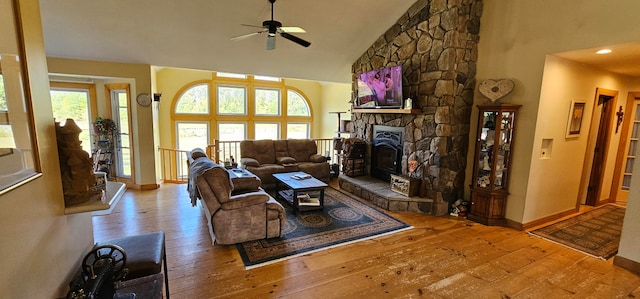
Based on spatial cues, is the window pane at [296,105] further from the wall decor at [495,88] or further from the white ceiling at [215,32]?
the wall decor at [495,88]

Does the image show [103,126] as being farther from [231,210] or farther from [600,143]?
[600,143]

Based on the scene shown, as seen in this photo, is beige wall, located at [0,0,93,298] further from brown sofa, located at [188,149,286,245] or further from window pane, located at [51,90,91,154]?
window pane, located at [51,90,91,154]

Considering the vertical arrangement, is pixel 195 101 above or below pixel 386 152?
above

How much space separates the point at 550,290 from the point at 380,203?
8.05ft

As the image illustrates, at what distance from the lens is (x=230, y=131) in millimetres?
9453

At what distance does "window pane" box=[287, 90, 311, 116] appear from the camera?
10.2 meters

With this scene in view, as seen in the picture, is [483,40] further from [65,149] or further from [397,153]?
[65,149]

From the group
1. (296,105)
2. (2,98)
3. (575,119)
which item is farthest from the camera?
(296,105)

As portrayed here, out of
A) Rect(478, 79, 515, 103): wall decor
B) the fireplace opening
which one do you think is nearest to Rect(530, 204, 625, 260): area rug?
Rect(478, 79, 515, 103): wall decor

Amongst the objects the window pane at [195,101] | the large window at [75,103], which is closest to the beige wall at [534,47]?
the large window at [75,103]

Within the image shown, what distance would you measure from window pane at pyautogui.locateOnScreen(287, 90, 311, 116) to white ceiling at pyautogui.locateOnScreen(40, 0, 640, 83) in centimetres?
410

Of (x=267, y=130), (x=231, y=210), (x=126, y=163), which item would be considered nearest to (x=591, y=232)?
(x=231, y=210)

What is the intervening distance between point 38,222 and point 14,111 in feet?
1.74

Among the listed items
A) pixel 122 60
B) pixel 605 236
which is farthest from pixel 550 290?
pixel 122 60
